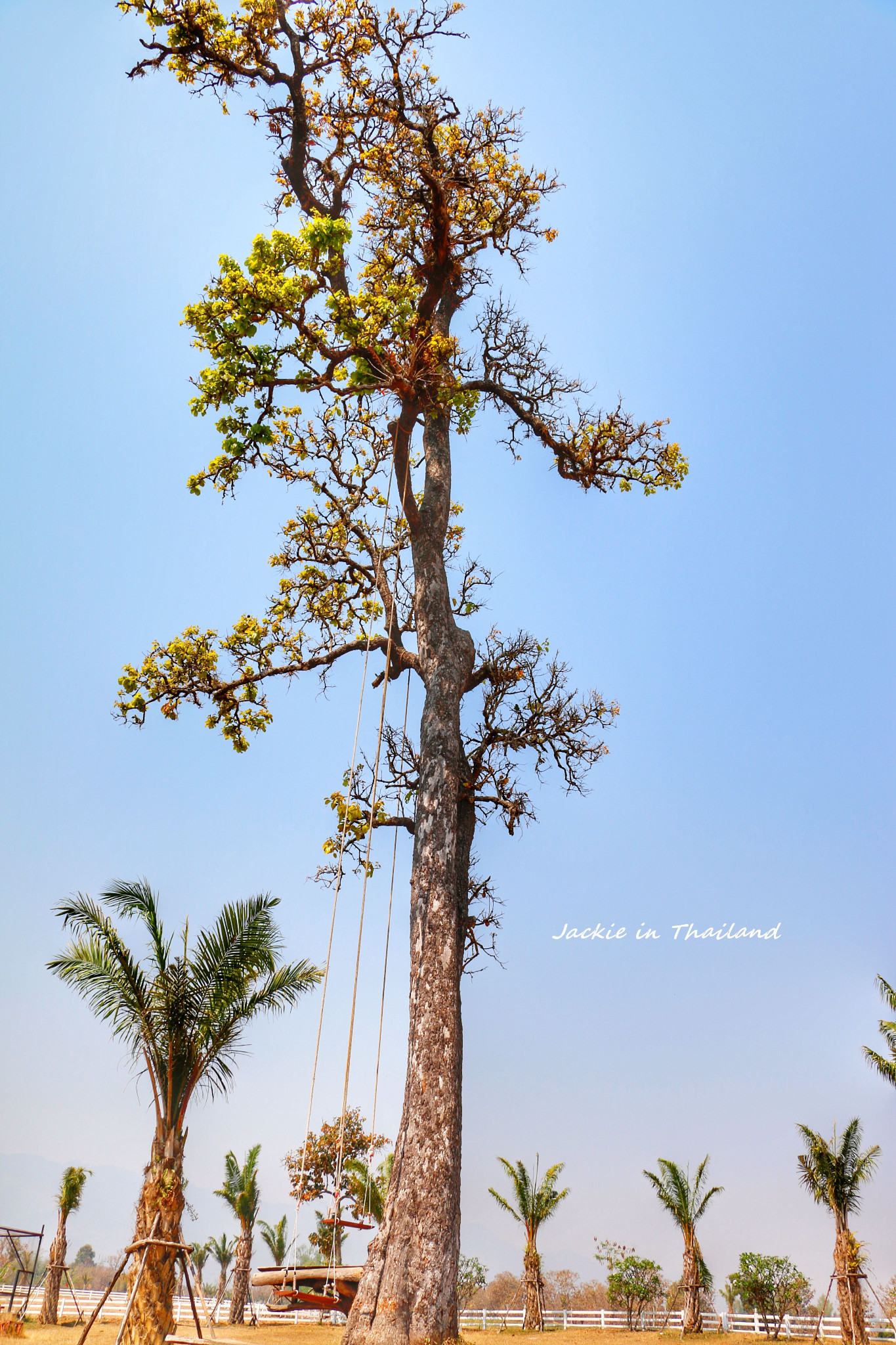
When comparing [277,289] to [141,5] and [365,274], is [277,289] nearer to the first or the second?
[365,274]

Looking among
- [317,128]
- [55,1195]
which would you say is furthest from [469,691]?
[55,1195]

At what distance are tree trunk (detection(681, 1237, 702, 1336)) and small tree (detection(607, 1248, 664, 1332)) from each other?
1.74 metres

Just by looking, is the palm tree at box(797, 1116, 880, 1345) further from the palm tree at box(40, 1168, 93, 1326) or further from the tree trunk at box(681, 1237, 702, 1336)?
the palm tree at box(40, 1168, 93, 1326)

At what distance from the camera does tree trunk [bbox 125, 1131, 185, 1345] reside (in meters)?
8.97

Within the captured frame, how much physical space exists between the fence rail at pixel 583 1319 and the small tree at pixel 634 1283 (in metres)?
0.68

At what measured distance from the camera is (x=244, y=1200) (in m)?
27.2

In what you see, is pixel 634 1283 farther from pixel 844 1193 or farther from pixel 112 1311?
pixel 112 1311

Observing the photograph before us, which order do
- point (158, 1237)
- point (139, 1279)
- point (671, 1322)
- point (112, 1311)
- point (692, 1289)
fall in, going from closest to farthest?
point (139, 1279) < point (158, 1237) < point (692, 1289) < point (671, 1322) < point (112, 1311)

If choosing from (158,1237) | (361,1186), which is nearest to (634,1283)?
(361,1186)

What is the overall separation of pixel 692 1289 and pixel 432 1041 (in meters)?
19.9

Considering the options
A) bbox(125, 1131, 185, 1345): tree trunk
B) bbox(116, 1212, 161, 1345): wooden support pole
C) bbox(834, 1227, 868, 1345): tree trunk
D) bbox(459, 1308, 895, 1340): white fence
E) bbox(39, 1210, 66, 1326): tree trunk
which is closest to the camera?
bbox(116, 1212, 161, 1345): wooden support pole

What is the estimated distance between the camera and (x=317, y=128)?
11430 millimetres

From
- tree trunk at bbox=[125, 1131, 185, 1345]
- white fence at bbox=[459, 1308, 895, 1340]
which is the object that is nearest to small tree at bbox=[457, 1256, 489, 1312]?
white fence at bbox=[459, 1308, 895, 1340]

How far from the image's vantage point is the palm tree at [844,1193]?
17.2 m
